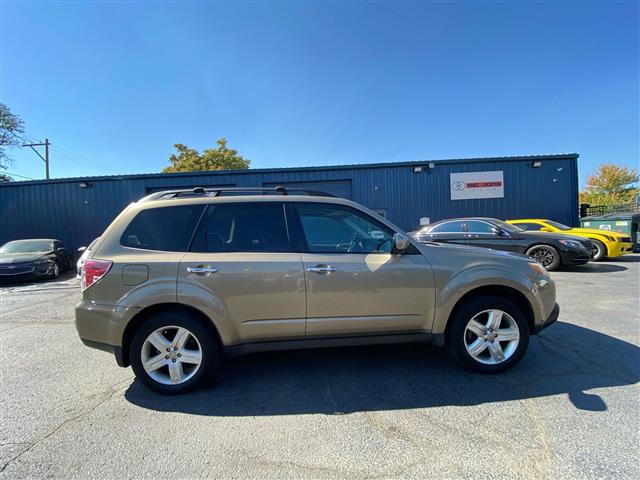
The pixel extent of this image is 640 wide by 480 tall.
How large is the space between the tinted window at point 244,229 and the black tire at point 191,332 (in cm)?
64

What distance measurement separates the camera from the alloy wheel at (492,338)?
3037 mm

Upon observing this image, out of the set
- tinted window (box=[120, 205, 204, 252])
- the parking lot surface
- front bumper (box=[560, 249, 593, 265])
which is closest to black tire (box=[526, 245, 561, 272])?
front bumper (box=[560, 249, 593, 265])

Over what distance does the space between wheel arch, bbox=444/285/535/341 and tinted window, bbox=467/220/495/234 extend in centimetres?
676

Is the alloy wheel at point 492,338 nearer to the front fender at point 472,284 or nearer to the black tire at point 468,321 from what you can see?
the black tire at point 468,321

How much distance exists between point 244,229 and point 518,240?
344 inches

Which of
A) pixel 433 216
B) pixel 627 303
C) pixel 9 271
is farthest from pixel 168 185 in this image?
pixel 627 303

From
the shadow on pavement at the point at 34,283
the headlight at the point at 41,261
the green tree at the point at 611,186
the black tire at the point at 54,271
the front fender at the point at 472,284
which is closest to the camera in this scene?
the front fender at the point at 472,284

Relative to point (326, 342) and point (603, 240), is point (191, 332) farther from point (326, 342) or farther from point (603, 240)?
point (603, 240)

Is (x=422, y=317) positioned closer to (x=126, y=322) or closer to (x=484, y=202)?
(x=126, y=322)

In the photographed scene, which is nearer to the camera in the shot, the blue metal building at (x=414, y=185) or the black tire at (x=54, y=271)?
the black tire at (x=54, y=271)

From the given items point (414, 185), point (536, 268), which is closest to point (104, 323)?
point (536, 268)

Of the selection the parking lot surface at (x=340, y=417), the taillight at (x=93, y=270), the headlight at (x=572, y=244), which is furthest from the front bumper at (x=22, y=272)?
the headlight at (x=572, y=244)

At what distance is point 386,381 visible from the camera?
2.96 meters

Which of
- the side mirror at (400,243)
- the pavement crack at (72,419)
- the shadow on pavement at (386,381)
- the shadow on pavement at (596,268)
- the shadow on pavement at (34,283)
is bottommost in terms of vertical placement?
the pavement crack at (72,419)
